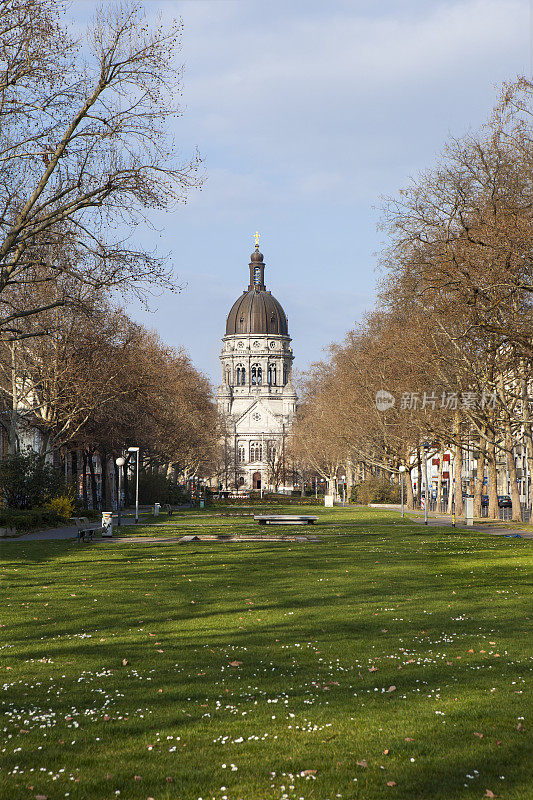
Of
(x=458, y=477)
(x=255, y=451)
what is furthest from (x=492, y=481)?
(x=255, y=451)

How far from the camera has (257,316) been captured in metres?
187

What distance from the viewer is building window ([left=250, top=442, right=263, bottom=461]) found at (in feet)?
567

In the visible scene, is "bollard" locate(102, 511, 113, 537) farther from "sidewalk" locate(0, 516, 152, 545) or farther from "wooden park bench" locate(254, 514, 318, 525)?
"wooden park bench" locate(254, 514, 318, 525)

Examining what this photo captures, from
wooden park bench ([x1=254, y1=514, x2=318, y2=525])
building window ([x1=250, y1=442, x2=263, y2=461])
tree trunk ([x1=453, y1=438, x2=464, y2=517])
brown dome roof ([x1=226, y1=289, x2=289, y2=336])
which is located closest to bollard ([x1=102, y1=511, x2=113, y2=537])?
wooden park bench ([x1=254, y1=514, x2=318, y2=525])

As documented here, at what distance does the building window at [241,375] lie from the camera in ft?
618

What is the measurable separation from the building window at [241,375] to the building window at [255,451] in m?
20.3

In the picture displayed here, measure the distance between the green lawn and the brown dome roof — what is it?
16976cm

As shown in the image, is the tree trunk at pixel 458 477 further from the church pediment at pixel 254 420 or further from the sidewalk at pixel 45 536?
the church pediment at pixel 254 420

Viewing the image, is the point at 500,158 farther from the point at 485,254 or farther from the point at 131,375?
the point at 131,375

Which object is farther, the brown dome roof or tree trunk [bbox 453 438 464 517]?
the brown dome roof

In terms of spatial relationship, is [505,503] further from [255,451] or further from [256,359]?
[256,359]

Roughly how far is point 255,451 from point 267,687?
543ft

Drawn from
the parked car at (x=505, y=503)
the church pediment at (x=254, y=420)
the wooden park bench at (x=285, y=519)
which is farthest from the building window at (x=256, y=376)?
the wooden park bench at (x=285, y=519)

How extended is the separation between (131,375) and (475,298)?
1009 inches
